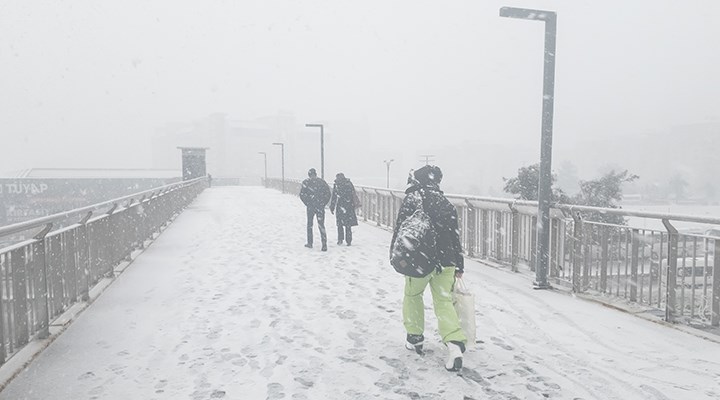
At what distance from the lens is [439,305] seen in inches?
173

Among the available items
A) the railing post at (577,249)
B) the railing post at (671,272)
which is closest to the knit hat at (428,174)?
the railing post at (671,272)

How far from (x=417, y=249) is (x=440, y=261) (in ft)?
0.80

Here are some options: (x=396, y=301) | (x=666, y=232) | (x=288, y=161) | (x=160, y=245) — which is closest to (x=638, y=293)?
(x=666, y=232)

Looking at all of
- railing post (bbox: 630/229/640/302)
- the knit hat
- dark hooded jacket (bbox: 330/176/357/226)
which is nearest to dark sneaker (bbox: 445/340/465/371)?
the knit hat

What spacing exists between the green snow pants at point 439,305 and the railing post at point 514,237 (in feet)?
14.5

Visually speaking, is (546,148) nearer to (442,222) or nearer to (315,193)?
(442,222)

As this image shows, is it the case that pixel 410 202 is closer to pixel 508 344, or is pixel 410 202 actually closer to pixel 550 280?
pixel 508 344

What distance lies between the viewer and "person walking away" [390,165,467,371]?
4.30 m

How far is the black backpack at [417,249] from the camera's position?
4.29m

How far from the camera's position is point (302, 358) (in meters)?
Result: 4.53

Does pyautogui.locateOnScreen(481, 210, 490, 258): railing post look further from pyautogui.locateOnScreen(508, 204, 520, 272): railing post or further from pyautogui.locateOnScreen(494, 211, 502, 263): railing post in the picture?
pyautogui.locateOnScreen(508, 204, 520, 272): railing post

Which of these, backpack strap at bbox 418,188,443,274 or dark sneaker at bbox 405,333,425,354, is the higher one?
backpack strap at bbox 418,188,443,274

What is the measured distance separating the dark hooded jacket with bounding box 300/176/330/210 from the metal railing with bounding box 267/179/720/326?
10.1 ft

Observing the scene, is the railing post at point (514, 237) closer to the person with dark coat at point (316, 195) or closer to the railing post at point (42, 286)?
the person with dark coat at point (316, 195)
